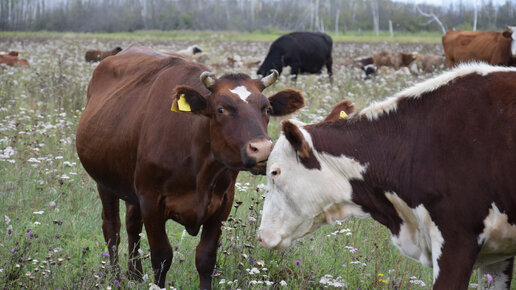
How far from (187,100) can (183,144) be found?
358 millimetres

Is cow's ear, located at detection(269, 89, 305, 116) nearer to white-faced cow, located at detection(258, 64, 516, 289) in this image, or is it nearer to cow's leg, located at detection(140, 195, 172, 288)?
white-faced cow, located at detection(258, 64, 516, 289)

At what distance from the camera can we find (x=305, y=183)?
12.4ft

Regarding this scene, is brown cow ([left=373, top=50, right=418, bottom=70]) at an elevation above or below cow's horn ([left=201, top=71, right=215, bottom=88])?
below

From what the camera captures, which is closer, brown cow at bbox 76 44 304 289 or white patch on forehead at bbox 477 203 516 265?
white patch on forehead at bbox 477 203 516 265

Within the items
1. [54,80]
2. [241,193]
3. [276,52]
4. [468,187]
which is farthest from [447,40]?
[468,187]

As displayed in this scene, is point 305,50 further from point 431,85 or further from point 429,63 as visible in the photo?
point 431,85

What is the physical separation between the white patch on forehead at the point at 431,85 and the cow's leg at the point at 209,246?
1.44 metres

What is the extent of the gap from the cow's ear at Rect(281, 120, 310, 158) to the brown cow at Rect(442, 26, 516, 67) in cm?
1311

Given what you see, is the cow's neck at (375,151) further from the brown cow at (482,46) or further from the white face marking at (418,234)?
the brown cow at (482,46)

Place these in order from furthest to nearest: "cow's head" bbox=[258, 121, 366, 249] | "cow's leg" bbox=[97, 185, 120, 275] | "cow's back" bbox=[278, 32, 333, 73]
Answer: "cow's back" bbox=[278, 32, 333, 73] < "cow's leg" bbox=[97, 185, 120, 275] < "cow's head" bbox=[258, 121, 366, 249]

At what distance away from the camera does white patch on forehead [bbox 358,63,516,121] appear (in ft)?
11.7

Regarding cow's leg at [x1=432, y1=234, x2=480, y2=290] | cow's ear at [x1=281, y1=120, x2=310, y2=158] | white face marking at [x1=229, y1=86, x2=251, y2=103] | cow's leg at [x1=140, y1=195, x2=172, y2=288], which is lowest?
cow's leg at [x1=140, y1=195, x2=172, y2=288]

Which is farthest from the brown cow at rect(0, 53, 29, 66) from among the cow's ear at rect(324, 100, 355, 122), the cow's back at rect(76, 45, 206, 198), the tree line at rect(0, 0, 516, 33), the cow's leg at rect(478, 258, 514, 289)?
the tree line at rect(0, 0, 516, 33)

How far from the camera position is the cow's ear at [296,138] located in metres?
3.66
